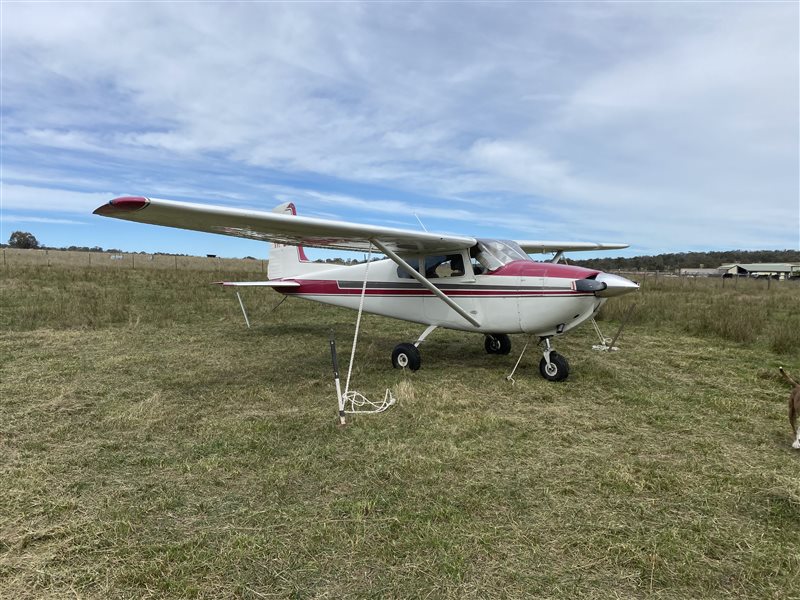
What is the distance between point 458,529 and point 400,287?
5.92 metres

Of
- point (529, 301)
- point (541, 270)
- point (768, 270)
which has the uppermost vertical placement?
point (768, 270)

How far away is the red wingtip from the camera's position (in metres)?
4.18

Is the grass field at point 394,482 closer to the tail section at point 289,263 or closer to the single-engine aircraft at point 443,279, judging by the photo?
the single-engine aircraft at point 443,279

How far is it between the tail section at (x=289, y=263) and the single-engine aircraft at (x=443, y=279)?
1.28 meters

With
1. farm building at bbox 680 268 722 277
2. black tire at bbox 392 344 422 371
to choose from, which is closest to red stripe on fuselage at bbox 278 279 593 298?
black tire at bbox 392 344 422 371

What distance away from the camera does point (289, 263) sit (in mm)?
11180

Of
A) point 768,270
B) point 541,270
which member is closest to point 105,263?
point 541,270

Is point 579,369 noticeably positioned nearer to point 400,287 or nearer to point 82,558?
point 400,287

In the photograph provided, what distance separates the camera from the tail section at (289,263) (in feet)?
35.8

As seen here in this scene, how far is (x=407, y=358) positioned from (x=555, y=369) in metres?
2.29

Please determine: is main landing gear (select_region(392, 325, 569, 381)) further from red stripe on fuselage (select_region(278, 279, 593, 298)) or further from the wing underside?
the wing underside

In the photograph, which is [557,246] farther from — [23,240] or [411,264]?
[23,240]

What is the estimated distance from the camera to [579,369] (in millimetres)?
7551

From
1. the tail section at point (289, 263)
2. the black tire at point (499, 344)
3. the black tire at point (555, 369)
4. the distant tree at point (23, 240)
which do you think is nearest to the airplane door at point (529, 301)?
the black tire at point (555, 369)
